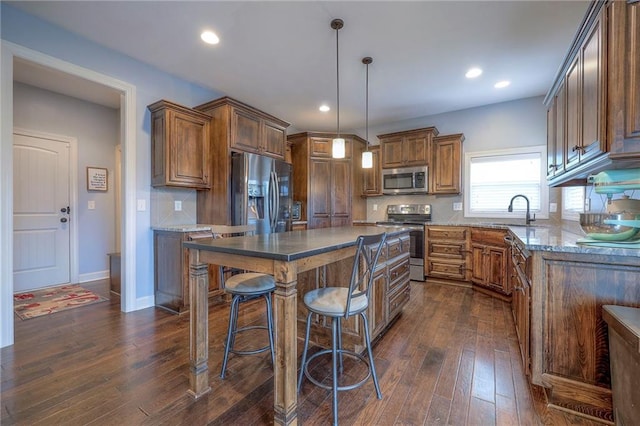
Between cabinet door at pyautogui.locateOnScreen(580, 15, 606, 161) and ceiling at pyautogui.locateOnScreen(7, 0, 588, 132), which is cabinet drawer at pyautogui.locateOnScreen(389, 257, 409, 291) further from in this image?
ceiling at pyautogui.locateOnScreen(7, 0, 588, 132)

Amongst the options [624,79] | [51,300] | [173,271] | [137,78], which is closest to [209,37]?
[137,78]

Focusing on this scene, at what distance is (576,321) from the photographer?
1494 mm

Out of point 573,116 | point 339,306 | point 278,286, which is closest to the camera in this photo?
point 278,286

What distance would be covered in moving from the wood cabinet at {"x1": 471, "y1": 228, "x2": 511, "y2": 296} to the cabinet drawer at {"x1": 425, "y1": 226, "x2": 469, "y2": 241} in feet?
0.46

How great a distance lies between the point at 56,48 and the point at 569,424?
469cm

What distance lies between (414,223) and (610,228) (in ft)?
9.25

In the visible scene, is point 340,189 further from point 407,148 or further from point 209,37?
point 209,37

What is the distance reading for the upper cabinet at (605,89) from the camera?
1.32 m

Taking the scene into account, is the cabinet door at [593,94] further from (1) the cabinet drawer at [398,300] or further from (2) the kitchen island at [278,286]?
(1) the cabinet drawer at [398,300]

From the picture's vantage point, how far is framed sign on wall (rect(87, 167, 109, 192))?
4148 millimetres

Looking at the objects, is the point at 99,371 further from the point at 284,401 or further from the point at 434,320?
the point at 434,320

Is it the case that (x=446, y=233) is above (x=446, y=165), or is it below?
below

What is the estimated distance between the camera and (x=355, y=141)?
5.03 metres

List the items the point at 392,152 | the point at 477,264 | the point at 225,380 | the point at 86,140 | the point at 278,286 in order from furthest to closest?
the point at 392,152 → the point at 86,140 → the point at 477,264 → the point at 225,380 → the point at 278,286
